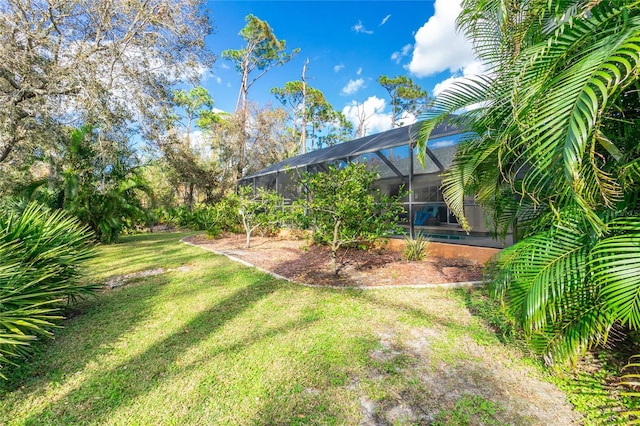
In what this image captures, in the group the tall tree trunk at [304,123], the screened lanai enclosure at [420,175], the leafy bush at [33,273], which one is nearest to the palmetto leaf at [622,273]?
the leafy bush at [33,273]

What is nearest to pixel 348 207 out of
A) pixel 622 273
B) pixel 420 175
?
pixel 622 273

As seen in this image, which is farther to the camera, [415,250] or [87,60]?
[87,60]

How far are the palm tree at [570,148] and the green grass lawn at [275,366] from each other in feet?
2.48

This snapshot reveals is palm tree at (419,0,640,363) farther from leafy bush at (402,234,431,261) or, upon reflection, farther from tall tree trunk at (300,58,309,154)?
tall tree trunk at (300,58,309,154)

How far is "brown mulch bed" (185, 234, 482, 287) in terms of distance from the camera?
5.19 metres

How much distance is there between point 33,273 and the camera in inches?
119

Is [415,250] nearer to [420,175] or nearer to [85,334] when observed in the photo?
[420,175]

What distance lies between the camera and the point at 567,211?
7.30 feet

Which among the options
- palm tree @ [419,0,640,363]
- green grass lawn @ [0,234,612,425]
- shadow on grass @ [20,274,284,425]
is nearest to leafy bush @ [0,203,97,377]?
green grass lawn @ [0,234,612,425]

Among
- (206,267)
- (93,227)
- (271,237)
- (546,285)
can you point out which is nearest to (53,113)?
(93,227)

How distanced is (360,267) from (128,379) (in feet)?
15.2

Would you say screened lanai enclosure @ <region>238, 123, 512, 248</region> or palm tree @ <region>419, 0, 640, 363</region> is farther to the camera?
screened lanai enclosure @ <region>238, 123, 512, 248</region>

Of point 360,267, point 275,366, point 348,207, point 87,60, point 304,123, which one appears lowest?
point 275,366

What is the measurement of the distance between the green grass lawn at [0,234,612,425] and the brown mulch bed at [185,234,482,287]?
837 millimetres
